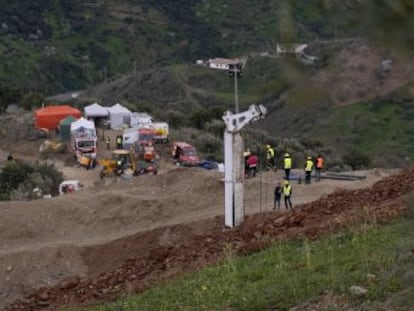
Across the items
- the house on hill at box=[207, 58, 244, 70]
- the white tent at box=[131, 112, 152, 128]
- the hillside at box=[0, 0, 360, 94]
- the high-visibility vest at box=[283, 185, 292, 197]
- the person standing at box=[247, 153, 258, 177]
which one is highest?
the hillside at box=[0, 0, 360, 94]

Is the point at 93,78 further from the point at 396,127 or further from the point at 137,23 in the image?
the point at 396,127

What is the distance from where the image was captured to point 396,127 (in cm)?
4650

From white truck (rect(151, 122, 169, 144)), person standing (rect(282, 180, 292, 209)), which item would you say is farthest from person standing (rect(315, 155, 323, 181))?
white truck (rect(151, 122, 169, 144))

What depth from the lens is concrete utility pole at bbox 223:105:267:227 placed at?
48.7ft

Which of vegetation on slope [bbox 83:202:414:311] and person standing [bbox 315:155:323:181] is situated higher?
person standing [bbox 315:155:323:181]

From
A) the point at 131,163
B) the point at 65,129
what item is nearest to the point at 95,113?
the point at 65,129

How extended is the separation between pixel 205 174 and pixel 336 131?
28.2 meters

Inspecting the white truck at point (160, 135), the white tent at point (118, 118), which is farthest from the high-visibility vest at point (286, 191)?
the white tent at point (118, 118)

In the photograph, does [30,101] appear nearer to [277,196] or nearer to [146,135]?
[146,135]

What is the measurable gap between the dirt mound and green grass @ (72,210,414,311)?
24.4 inches

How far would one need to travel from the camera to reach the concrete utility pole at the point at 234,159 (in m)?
14.8

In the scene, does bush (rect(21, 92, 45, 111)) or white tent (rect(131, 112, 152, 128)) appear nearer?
white tent (rect(131, 112, 152, 128))

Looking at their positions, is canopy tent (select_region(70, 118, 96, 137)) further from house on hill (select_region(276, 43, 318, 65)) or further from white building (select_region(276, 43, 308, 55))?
white building (select_region(276, 43, 308, 55))

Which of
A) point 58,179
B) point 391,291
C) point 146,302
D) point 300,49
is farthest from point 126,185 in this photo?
point 300,49
